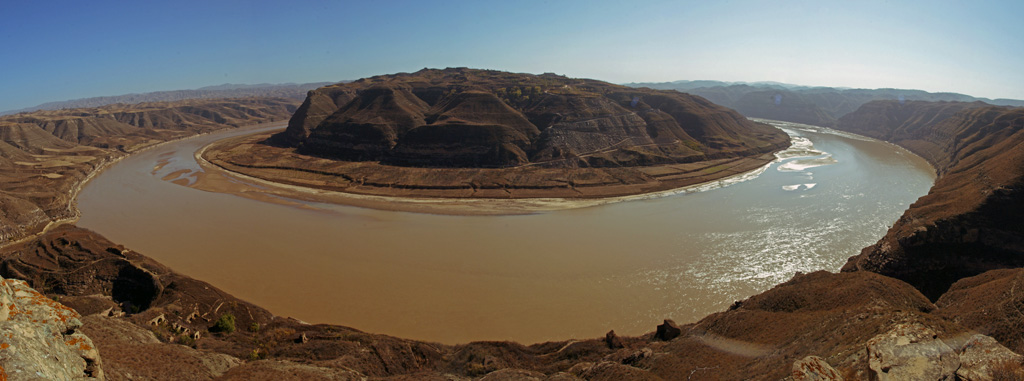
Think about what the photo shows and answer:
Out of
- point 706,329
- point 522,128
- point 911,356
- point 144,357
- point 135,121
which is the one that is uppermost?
point 135,121

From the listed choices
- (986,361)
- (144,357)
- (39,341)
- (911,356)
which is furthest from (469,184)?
(986,361)

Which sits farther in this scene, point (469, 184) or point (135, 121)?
point (135, 121)

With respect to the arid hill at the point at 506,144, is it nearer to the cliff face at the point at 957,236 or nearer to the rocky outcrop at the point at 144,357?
the cliff face at the point at 957,236

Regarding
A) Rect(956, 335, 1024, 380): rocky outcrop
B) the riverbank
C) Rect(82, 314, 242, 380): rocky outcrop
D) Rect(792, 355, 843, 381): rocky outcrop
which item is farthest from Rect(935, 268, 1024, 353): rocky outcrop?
the riverbank

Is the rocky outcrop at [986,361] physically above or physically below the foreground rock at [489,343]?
above

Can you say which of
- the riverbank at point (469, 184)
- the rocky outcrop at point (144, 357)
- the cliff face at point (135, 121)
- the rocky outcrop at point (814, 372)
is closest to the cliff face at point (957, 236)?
the rocky outcrop at point (814, 372)

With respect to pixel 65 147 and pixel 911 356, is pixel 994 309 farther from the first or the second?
pixel 65 147

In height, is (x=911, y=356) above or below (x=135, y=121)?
below
